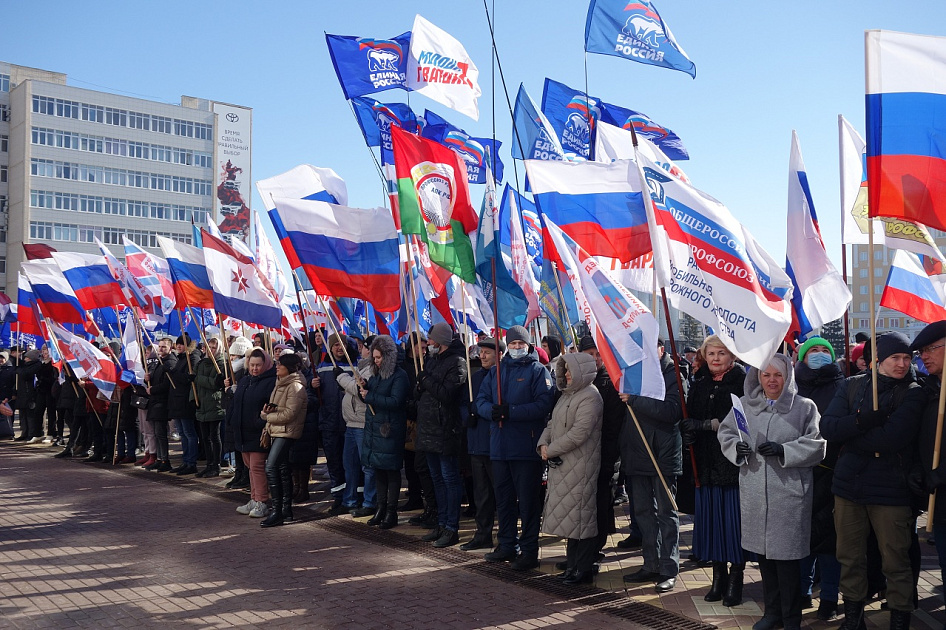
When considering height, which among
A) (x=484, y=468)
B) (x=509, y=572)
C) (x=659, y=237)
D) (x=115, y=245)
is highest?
(x=115, y=245)

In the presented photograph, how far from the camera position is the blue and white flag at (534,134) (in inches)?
526

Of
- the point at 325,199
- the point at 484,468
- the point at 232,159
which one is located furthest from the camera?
the point at 232,159

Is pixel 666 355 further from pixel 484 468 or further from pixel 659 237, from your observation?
pixel 484 468

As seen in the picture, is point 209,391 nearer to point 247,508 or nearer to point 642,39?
point 247,508

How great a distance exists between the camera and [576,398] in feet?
25.2

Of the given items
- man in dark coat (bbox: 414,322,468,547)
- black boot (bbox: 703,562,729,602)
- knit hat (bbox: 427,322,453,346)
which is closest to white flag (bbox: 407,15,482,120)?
knit hat (bbox: 427,322,453,346)

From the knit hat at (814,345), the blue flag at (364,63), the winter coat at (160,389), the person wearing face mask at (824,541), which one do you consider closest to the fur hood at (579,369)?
the knit hat at (814,345)

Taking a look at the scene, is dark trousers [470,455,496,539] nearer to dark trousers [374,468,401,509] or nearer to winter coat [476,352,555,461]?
winter coat [476,352,555,461]

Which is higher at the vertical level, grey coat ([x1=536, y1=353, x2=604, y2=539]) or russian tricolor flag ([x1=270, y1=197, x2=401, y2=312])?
russian tricolor flag ([x1=270, y1=197, x2=401, y2=312])

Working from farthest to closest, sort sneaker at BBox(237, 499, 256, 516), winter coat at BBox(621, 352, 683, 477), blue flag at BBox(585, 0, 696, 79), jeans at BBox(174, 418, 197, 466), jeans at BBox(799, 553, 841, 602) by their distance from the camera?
1. jeans at BBox(174, 418, 197, 466)
2. blue flag at BBox(585, 0, 696, 79)
3. sneaker at BBox(237, 499, 256, 516)
4. winter coat at BBox(621, 352, 683, 477)
5. jeans at BBox(799, 553, 841, 602)

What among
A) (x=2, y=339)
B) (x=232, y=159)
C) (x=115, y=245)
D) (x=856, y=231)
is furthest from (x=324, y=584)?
(x=232, y=159)

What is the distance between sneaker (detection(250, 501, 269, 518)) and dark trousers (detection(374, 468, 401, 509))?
1.49m

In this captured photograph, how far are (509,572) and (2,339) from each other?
70.7ft

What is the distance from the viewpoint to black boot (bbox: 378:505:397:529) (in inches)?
392
